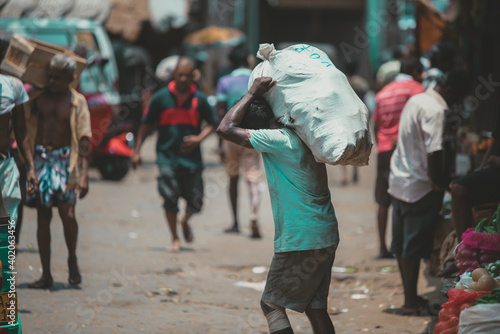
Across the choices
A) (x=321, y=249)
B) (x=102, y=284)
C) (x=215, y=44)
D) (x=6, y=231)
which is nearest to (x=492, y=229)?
(x=321, y=249)

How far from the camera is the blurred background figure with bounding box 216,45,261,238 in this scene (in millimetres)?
8859

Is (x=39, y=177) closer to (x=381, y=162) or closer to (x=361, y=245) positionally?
(x=381, y=162)

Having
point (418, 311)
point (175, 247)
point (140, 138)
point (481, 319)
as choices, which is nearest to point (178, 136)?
point (140, 138)

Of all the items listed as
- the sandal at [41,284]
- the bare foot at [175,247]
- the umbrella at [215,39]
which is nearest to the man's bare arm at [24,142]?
the sandal at [41,284]

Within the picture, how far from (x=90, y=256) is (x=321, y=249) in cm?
401

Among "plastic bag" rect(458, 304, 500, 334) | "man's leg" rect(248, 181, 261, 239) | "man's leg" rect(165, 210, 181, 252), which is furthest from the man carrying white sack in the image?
"man's leg" rect(248, 181, 261, 239)

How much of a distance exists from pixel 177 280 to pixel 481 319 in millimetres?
3576

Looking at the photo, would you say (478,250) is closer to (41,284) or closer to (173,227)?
(41,284)

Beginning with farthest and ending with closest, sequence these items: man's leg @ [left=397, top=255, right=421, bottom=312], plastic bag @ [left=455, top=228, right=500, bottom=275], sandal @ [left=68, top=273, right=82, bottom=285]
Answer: sandal @ [left=68, top=273, right=82, bottom=285] < man's leg @ [left=397, top=255, right=421, bottom=312] < plastic bag @ [left=455, top=228, right=500, bottom=275]

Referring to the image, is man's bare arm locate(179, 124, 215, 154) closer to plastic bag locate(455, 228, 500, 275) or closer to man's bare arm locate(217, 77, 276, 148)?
man's bare arm locate(217, 77, 276, 148)

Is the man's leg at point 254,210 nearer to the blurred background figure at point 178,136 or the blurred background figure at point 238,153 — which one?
the blurred background figure at point 238,153

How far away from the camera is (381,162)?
744 cm

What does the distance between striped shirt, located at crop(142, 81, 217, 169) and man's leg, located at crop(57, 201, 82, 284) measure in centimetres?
189

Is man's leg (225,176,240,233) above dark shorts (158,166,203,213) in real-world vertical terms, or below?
below
